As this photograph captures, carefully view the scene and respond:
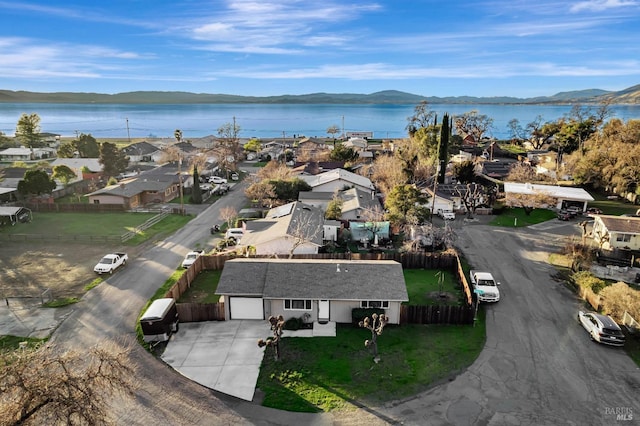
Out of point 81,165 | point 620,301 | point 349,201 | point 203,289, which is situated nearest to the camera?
point 620,301

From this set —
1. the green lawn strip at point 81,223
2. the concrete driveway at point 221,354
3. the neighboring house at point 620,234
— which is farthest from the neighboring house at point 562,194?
the green lawn strip at point 81,223

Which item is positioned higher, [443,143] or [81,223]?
[443,143]

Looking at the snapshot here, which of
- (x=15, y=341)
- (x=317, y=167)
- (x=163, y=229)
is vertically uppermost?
(x=317, y=167)

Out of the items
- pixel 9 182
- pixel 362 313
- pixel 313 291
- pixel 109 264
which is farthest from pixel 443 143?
pixel 9 182

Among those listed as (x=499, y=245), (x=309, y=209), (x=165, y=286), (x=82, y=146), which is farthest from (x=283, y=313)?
(x=82, y=146)

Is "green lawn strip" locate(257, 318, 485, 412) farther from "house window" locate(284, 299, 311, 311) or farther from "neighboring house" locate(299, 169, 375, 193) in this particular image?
"neighboring house" locate(299, 169, 375, 193)

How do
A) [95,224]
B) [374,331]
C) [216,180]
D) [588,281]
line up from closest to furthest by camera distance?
[374,331] → [588,281] → [95,224] → [216,180]

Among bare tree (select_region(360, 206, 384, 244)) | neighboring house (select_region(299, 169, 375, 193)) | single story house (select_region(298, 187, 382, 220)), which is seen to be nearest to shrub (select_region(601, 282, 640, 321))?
bare tree (select_region(360, 206, 384, 244))

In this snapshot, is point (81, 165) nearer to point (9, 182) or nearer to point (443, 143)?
point (9, 182)
